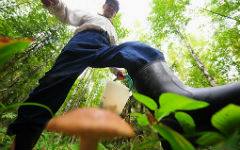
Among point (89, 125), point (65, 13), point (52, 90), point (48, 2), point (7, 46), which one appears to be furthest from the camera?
point (65, 13)

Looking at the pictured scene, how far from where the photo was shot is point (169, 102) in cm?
24

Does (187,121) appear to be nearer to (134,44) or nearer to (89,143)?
(89,143)

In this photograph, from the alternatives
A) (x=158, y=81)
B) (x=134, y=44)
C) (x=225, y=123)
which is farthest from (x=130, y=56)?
(x=225, y=123)

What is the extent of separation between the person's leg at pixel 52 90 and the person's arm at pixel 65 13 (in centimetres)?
34

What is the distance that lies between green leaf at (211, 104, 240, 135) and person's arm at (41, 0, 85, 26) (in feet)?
4.14

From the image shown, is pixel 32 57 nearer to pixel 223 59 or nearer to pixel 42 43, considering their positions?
pixel 42 43

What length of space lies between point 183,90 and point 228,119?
1.08ft

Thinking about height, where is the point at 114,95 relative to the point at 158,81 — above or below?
below

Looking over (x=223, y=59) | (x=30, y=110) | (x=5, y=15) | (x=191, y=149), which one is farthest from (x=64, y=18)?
(x=223, y=59)

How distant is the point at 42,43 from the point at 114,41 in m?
4.50

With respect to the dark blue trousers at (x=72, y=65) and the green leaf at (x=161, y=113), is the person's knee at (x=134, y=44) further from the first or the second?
the green leaf at (x=161, y=113)

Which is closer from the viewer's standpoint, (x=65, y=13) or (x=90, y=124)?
(x=90, y=124)

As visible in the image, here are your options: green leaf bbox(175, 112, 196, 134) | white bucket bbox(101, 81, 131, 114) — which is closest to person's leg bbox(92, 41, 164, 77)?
white bucket bbox(101, 81, 131, 114)

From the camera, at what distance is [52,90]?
689 mm
